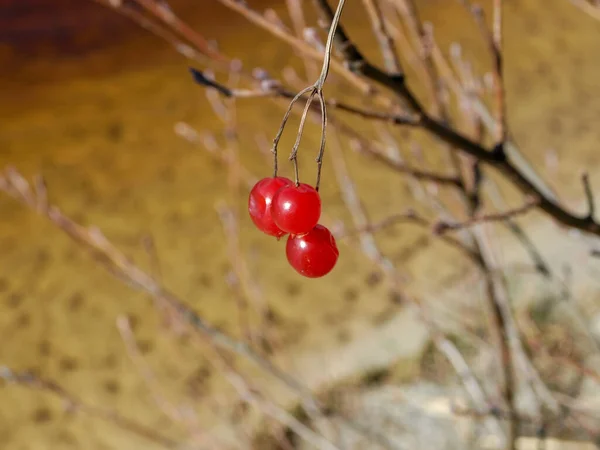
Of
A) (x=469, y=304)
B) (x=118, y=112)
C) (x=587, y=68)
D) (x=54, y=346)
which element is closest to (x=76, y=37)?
(x=118, y=112)

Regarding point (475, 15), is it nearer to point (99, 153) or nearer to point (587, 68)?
point (99, 153)

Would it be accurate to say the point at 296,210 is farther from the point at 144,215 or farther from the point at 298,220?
the point at 144,215

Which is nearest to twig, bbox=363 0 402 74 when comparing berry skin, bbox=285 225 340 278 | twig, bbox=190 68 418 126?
twig, bbox=190 68 418 126

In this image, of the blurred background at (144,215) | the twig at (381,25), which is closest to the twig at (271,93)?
the twig at (381,25)

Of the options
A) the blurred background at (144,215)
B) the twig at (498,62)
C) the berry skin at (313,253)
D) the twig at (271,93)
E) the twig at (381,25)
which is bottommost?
the berry skin at (313,253)

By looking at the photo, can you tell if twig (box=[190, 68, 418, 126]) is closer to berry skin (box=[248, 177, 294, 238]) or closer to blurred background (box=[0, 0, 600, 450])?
berry skin (box=[248, 177, 294, 238])

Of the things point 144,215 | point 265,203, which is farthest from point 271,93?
point 144,215

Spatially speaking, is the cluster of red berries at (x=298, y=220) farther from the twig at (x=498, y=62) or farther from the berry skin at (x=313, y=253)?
→ the twig at (x=498, y=62)
